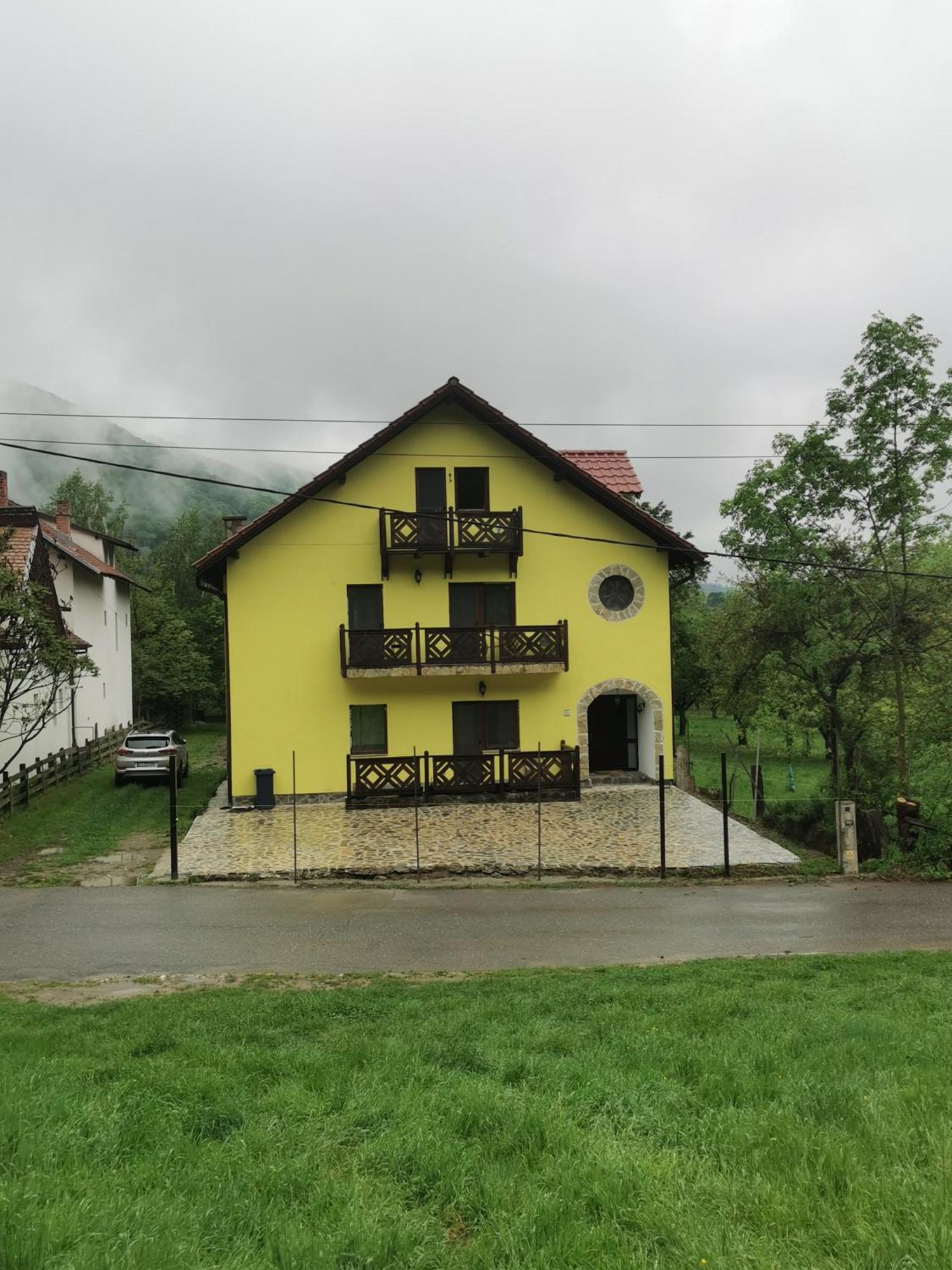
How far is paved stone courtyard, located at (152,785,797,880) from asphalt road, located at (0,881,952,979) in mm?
934

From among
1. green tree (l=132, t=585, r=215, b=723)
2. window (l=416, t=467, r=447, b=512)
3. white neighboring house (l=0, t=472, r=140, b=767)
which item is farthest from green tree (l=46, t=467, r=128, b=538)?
window (l=416, t=467, r=447, b=512)

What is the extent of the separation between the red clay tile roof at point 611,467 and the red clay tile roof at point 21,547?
46.8 feet

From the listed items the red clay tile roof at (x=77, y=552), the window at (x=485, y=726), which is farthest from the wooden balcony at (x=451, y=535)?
the red clay tile roof at (x=77, y=552)

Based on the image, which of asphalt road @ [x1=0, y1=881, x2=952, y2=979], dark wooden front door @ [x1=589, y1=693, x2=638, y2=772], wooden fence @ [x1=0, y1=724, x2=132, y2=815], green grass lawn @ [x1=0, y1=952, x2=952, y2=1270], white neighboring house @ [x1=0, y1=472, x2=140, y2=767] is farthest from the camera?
white neighboring house @ [x1=0, y1=472, x2=140, y2=767]

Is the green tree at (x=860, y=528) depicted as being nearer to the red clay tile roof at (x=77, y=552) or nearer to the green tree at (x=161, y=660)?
the red clay tile roof at (x=77, y=552)

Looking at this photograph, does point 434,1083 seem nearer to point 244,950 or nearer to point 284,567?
point 244,950

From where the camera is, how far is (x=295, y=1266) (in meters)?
2.78

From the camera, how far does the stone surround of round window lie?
66.0ft

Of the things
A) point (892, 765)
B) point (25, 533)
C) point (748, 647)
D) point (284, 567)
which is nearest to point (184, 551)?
point (25, 533)

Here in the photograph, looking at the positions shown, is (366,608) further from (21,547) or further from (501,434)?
(21,547)

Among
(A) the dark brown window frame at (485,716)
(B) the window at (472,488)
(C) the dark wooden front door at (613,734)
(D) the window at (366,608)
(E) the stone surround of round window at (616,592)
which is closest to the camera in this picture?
(D) the window at (366,608)

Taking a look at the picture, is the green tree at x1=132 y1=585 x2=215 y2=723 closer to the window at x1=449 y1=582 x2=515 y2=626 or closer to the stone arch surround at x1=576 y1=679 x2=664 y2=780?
the window at x1=449 y1=582 x2=515 y2=626

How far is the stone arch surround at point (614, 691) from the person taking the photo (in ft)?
65.3

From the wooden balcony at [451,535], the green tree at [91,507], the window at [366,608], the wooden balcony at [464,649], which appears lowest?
the wooden balcony at [464,649]
